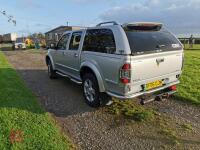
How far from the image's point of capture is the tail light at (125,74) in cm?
460

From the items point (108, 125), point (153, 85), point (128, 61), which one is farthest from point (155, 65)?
point (108, 125)

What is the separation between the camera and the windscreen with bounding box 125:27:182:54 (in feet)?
16.0

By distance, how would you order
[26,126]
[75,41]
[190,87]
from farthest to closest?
[190,87]
[75,41]
[26,126]

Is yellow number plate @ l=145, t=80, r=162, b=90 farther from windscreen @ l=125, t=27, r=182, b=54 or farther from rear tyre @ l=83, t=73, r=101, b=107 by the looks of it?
rear tyre @ l=83, t=73, r=101, b=107

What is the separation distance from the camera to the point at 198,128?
4730 millimetres

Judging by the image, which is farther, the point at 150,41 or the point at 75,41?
the point at 75,41

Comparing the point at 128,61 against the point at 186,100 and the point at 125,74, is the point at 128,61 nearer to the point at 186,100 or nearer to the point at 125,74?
the point at 125,74

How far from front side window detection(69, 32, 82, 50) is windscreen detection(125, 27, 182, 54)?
2.01 m

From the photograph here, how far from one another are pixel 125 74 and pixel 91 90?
57.8 inches

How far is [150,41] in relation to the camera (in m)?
5.17

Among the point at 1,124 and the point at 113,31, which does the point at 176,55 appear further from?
the point at 1,124

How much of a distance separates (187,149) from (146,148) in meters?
0.67

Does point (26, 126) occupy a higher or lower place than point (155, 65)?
lower

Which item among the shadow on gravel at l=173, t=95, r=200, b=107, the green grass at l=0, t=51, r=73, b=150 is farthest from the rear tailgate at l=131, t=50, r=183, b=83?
the green grass at l=0, t=51, r=73, b=150
